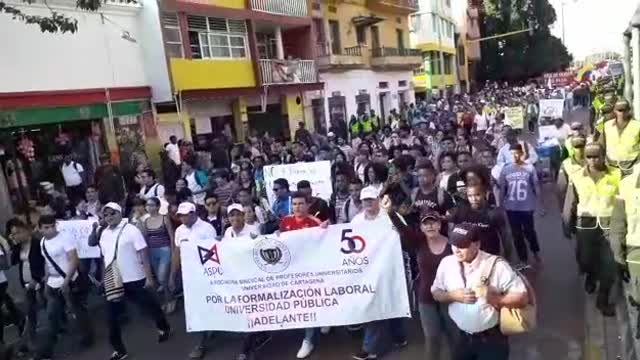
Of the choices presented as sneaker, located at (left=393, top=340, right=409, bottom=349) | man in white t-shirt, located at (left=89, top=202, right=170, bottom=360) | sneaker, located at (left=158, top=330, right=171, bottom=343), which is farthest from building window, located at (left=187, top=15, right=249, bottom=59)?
sneaker, located at (left=393, top=340, right=409, bottom=349)

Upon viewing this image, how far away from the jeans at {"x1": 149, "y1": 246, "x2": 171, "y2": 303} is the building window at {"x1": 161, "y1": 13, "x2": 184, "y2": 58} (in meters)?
12.5

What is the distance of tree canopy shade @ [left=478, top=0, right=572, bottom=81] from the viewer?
5725cm

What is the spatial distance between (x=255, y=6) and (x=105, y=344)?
61.1ft

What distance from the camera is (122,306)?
23.6 ft

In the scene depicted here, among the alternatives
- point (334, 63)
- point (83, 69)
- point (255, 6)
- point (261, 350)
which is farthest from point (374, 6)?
point (261, 350)

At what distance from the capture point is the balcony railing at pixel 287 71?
2467 cm

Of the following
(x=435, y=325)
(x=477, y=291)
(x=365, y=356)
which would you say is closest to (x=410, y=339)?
(x=365, y=356)

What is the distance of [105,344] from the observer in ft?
25.9

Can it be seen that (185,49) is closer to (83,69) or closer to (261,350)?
(83,69)

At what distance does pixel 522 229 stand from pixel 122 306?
493cm

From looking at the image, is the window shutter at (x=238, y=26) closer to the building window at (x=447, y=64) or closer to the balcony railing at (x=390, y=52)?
the balcony railing at (x=390, y=52)

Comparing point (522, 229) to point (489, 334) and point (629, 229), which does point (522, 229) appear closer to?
point (629, 229)

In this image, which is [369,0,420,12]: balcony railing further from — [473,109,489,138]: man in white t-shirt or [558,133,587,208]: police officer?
[558,133,587,208]: police officer

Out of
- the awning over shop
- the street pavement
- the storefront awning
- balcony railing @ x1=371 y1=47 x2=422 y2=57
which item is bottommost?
the street pavement
